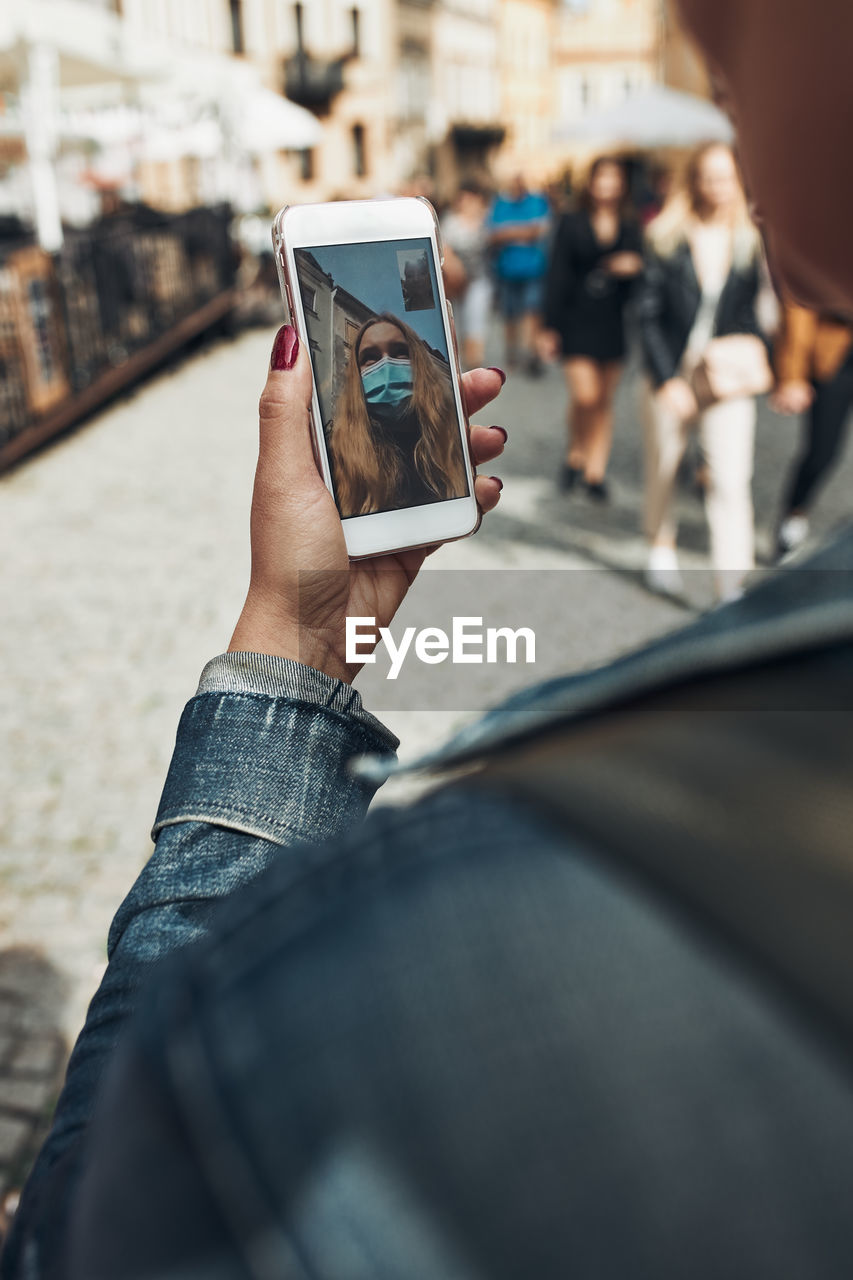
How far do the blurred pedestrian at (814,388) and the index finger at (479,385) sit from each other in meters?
3.85

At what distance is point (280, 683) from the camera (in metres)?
1.05

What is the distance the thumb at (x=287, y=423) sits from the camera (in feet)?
4.44

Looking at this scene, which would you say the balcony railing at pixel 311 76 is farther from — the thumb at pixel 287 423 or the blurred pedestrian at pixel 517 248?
the thumb at pixel 287 423

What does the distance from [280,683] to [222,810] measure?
176mm

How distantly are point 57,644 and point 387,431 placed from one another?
146 inches

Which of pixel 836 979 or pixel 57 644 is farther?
pixel 57 644

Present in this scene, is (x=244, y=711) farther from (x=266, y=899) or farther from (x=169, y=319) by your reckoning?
(x=169, y=319)

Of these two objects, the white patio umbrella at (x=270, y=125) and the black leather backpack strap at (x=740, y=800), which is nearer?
the black leather backpack strap at (x=740, y=800)

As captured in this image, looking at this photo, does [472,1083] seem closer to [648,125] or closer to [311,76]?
[648,125]

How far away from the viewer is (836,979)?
356 millimetres

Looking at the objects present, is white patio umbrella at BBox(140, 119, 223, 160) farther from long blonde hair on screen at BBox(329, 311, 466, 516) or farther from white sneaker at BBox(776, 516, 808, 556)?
long blonde hair on screen at BBox(329, 311, 466, 516)

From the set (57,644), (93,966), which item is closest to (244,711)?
(93,966)

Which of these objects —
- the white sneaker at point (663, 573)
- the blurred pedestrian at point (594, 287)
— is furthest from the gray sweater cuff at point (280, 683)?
the blurred pedestrian at point (594, 287)

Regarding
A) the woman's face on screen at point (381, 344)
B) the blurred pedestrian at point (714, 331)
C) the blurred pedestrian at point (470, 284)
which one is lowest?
the blurred pedestrian at point (470, 284)
